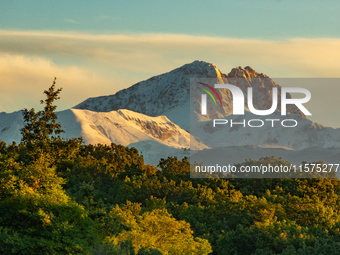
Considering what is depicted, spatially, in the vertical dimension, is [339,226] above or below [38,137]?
below

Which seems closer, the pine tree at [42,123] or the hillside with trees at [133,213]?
the hillside with trees at [133,213]

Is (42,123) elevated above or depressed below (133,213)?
above

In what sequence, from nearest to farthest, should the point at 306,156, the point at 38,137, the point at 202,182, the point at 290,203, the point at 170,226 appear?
the point at 170,226 < the point at 38,137 < the point at 290,203 < the point at 202,182 < the point at 306,156

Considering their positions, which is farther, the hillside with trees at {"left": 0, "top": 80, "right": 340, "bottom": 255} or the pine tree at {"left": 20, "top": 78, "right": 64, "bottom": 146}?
the pine tree at {"left": 20, "top": 78, "right": 64, "bottom": 146}

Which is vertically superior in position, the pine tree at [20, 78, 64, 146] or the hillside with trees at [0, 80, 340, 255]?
the pine tree at [20, 78, 64, 146]

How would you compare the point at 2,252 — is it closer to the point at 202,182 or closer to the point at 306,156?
the point at 202,182

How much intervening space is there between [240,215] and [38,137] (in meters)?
22.7

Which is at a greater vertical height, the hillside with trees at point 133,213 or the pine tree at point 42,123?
the pine tree at point 42,123

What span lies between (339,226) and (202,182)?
3053 cm

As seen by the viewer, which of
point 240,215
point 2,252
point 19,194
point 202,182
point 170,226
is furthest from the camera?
point 202,182

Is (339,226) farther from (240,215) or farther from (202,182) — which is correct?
(202,182)

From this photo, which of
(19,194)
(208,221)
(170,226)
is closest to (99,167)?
(208,221)

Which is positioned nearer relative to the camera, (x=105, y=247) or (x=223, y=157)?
(x=105, y=247)

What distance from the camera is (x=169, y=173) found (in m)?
82.7
